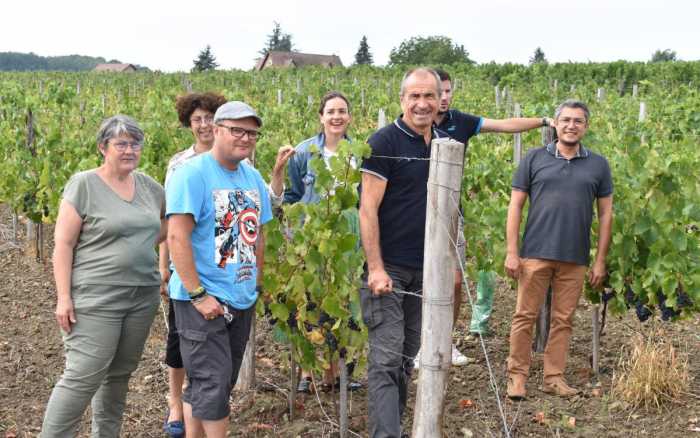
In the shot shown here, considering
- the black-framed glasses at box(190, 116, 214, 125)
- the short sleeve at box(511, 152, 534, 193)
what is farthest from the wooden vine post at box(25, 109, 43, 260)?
the short sleeve at box(511, 152, 534, 193)

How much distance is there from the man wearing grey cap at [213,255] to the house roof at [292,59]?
62309mm

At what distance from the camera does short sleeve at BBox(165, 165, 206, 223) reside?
9.78ft

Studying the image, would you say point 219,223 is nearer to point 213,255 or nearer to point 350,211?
point 213,255

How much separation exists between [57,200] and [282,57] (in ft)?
204

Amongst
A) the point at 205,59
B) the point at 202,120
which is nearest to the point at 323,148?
the point at 202,120

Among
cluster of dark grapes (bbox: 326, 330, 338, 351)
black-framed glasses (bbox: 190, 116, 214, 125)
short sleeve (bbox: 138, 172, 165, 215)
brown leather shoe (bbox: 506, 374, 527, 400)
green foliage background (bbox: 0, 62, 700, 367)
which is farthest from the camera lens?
brown leather shoe (bbox: 506, 374, 527, 400)

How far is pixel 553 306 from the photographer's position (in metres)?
4.42

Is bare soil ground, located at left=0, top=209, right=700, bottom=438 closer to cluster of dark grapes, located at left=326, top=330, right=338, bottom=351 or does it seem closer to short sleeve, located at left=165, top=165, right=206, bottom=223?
cluster of dark grapes, located at left=326, top=330, right=338, bottom=351

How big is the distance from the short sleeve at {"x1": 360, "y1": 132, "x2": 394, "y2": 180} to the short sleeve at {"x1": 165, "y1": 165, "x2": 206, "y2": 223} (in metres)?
0.70

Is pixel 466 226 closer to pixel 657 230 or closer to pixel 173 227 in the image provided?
pixel 657 230

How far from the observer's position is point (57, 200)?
7211mm

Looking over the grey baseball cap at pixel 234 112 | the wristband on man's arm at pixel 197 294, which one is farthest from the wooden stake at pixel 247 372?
the grey baseball cap at pixel 234 112

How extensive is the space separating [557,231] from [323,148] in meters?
1.34

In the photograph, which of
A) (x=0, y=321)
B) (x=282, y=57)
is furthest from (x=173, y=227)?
(x=282, y=57)
